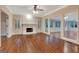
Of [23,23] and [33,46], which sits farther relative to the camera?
[23,23]

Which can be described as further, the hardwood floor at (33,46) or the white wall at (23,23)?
the white wall at (23,23)

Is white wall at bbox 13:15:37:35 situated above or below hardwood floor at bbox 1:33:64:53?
above

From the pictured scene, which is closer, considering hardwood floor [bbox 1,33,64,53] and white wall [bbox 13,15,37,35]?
hardwood floor [bbox 1,33,64,53]

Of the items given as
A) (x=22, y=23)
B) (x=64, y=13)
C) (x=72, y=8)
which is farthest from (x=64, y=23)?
(x=22, y=23)

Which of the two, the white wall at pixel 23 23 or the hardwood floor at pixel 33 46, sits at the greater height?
the white wall at pixel 23 23

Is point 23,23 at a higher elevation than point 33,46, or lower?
higher

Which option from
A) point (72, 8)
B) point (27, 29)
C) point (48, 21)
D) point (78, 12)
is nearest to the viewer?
point (78, 12)
